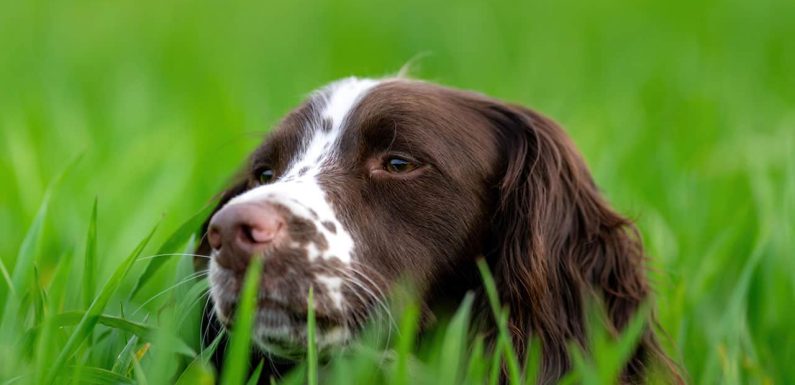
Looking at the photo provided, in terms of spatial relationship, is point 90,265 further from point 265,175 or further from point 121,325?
point 265,175

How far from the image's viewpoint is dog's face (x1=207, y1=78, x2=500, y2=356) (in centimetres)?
326

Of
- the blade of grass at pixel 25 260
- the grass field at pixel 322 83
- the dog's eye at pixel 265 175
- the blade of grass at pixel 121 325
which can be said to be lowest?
the grass field at pixel 322 83

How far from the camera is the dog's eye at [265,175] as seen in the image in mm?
4156

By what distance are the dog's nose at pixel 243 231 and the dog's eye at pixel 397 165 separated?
0.61 meters

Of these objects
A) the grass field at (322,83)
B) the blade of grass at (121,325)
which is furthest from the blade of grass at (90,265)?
the blade of grass at (121,325)

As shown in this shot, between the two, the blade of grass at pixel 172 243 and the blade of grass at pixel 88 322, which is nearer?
the blade of grass at pixel 88 322

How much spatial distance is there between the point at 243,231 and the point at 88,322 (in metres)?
0.47

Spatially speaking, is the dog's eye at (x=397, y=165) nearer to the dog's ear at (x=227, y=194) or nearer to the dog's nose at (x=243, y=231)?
the dog's nose at (x=243, y=231)

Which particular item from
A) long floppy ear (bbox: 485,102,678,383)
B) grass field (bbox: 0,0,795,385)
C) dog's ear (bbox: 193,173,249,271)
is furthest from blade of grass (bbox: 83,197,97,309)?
long floppy ear (bbox: 485,102,678,383)

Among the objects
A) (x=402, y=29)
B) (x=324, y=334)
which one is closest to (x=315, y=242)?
(x=324, y=334)

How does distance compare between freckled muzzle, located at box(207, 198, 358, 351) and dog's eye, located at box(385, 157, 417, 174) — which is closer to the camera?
freckled muzzle, located at box(207, 198, 358, 351)

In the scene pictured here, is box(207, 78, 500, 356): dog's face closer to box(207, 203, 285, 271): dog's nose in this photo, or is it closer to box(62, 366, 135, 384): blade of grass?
box(207, 203, 285, 271): dog's nose

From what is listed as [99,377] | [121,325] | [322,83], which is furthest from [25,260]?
[322,83]

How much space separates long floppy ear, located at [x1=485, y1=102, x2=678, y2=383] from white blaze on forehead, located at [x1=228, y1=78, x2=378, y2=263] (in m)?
0.51
